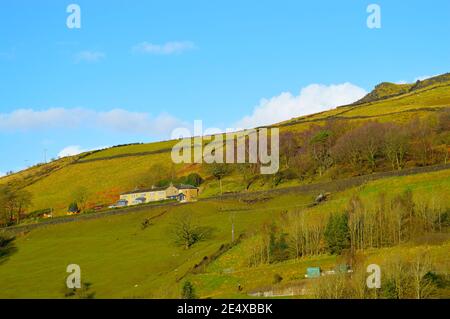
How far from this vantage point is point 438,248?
190 feet

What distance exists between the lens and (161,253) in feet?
277

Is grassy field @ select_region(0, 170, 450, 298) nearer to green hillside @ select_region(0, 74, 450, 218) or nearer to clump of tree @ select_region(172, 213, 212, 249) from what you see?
clump of tree @ select_region(172, 213, 212, 249)

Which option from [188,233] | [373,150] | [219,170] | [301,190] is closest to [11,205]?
[219,170]

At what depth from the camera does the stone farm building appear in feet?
436

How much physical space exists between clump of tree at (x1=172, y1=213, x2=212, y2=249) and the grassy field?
3.76ft

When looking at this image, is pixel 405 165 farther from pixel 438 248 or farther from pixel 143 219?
pixel 438 248

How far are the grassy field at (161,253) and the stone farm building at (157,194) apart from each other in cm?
2255

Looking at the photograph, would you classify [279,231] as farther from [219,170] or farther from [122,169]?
[122,169]

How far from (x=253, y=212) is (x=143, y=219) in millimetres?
20915

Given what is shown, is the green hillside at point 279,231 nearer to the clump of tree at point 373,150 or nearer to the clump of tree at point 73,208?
the clump of tree at point 373,150

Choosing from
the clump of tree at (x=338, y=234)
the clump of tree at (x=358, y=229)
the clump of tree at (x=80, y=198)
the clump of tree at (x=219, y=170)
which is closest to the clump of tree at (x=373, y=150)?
the clump of tree at (x=219, y=170)
